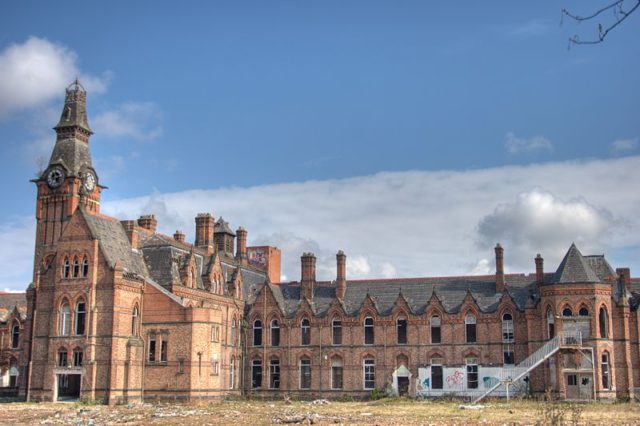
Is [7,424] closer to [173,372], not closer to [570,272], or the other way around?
[173,372]

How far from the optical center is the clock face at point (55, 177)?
77.2 meters

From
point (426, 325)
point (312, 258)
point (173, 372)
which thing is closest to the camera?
point (173, 372)

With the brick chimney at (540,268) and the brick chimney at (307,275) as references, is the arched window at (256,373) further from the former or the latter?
the brick chimney at (540,268)

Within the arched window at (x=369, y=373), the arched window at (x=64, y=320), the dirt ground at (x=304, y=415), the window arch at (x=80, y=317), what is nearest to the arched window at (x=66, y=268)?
the arched window at (x=64, y=320)

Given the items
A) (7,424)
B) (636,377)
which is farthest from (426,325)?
(7,424)

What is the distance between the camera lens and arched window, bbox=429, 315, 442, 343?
64500mm

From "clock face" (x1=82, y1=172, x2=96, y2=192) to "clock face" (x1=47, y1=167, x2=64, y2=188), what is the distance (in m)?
2.14

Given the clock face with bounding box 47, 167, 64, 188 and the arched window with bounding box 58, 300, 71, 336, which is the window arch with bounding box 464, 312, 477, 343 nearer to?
the arched window with bounding box 58, 300, 71, 336

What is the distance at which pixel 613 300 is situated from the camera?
59875 mm

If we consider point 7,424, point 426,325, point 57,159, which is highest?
point 57,159

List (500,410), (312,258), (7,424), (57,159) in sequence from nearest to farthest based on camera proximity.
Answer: (7,424)
(500,410)
(312,258)
(57,159)

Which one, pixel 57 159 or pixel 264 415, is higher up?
pixel 57 159

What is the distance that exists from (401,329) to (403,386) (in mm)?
4516

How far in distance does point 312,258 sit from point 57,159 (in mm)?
27325
